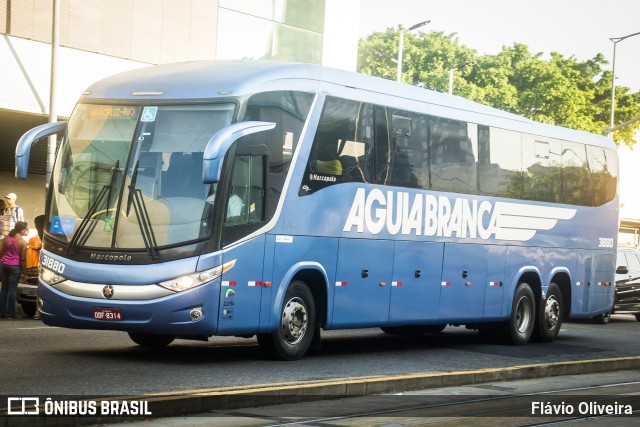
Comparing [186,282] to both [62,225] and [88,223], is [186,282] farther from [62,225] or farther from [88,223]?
[62,225]

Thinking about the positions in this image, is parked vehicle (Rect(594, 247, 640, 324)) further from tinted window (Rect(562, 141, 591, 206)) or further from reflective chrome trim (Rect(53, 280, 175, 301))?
reflective chrome trim (Rect(53, 280, 175, 301))

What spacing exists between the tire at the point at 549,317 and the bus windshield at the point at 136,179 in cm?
917

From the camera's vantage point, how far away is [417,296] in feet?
57.6

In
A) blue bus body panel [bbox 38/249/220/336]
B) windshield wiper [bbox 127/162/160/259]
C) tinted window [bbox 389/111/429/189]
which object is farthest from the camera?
tinted window [bbox 389/111/429/189]

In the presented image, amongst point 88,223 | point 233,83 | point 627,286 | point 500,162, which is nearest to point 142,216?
point 88,223

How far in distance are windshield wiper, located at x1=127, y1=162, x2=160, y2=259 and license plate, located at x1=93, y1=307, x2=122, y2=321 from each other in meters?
0.71

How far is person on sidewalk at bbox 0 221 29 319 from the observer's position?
66.6 feet

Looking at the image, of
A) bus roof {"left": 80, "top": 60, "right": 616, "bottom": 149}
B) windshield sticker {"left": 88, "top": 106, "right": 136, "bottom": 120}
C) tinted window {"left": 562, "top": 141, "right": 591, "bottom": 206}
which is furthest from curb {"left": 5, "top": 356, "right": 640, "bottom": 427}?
tinted window {"left": 562, "top": 141, "right": 591, "bottom": 206}

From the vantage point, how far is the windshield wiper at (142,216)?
13.4 m

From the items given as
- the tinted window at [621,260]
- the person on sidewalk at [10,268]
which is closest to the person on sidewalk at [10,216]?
the person on sidewalk at [10,268]

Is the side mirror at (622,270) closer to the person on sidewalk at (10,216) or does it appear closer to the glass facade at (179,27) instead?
the glass facade at (179,27)

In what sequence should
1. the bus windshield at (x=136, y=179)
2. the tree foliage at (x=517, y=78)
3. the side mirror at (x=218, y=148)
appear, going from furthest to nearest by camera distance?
the tree foliage at (x=517, y=78), the bus windshield at (x=136, y=179), the side mirror at (x=218, y=148)

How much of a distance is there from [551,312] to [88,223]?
33.5ft

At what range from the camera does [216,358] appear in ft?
48.8
